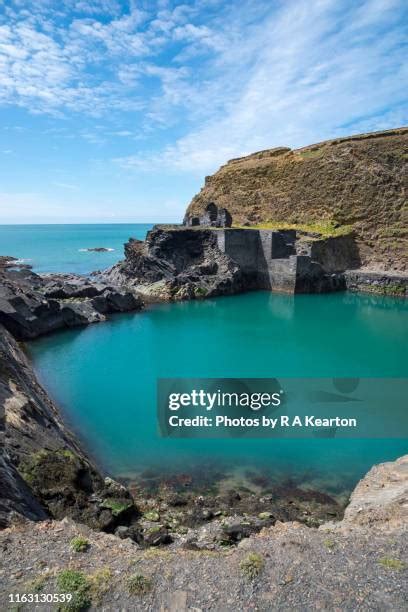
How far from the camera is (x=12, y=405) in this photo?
36.8 feet

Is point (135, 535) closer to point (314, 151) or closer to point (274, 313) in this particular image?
point (274, 313)

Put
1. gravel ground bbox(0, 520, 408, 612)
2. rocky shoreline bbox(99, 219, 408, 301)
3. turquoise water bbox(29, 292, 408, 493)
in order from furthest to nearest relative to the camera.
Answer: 1. rocky shoreline bbox(99, 219, 408, 301)
2. turquoise water bbox(29, 292, 408, 493)
3. gravel ground bbox(0, 520, 408, 612)

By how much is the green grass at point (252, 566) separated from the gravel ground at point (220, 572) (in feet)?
0.05

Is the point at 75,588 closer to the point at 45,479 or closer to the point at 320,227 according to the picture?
the point at 45,479

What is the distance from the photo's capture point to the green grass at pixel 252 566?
6.09 m

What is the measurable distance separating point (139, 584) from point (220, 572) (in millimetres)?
1240

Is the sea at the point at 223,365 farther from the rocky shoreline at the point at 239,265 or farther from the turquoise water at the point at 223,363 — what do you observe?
the rocky shoreline at the point at 239,265

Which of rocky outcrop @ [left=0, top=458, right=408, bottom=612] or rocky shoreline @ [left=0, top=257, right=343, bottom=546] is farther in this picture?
rocky shoreline @ [left=0, top=257, right=343, bottom=546]

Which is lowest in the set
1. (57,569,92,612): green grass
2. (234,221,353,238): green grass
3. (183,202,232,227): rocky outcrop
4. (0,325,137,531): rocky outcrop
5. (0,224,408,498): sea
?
(0,224,408,498): sea

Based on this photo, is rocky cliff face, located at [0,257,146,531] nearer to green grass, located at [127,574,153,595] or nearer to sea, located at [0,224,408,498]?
sea, located at [0,224,408,498]

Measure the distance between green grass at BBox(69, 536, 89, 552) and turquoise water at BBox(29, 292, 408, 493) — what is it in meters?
5.74

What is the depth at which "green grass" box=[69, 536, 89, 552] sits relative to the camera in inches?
256

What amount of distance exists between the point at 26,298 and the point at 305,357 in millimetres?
18331

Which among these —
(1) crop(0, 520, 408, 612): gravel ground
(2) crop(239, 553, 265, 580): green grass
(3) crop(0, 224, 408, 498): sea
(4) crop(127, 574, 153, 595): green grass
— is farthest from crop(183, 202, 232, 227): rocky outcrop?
(4) crop(127, 574, 153, 595): green grass
